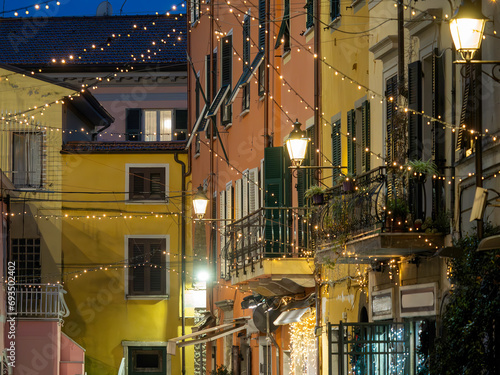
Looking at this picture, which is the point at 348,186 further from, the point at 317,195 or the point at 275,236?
the point at 275,236

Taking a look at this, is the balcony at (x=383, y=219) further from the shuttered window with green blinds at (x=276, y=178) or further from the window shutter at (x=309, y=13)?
the shuttered window with green blinds at (x=276, y=178)

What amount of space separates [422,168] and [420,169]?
25 millimetres

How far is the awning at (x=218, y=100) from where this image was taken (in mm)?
28619

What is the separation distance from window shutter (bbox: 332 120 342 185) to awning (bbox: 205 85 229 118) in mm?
9762

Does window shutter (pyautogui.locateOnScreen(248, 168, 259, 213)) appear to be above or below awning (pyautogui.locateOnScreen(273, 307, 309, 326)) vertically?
above

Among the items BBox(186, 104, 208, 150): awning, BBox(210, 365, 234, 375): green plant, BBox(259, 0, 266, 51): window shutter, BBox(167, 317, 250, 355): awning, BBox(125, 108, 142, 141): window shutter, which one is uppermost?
BBox(125, 108, 142, 141): window shutter

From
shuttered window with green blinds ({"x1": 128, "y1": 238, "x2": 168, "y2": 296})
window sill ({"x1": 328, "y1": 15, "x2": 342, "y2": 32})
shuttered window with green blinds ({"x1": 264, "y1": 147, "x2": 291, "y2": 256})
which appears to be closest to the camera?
window sill ({"x1": 328, "y1": 15, "x2": 342, "y2": 32})

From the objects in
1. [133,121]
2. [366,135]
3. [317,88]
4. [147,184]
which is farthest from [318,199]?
[133,121]

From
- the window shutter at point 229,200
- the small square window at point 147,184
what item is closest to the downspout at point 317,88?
the window shutter at point 229,200

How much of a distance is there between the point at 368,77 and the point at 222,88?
12.0 metres

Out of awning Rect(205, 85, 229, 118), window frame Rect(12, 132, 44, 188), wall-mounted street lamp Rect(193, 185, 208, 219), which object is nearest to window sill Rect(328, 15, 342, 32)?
wall-mounted street lamp Rect(193, 185, 208, 219)

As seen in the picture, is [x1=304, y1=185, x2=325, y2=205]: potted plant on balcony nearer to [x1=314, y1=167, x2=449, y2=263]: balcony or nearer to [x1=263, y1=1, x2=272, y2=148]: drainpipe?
[x1=314, y1=167, x2=449, y2=263]: balcony

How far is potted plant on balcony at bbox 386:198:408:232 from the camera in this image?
548 inches

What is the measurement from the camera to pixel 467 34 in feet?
34.8
